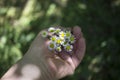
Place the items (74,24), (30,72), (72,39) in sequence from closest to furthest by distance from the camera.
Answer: (30,72), (72,39), (74,24)

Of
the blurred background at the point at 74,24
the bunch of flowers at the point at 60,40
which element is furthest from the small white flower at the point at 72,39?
the blurred background at the point at 74,24

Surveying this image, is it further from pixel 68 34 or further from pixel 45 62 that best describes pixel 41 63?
pixel 68 34

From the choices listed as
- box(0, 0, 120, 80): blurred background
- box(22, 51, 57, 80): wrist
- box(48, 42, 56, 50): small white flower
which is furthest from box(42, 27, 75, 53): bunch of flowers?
box(0, 0, 120, 80): blurred background

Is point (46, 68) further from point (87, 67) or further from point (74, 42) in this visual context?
point (87, 67)

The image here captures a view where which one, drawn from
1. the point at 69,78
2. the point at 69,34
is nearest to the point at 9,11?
the point at 69,78

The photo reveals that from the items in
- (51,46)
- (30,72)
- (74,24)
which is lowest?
(74,24)

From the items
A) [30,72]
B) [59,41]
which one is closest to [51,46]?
[59,41]

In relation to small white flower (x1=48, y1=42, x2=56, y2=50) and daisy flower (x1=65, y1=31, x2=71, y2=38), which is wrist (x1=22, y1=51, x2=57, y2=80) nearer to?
small white flower (x1=48, y1=42, x2=56, y2=50)
